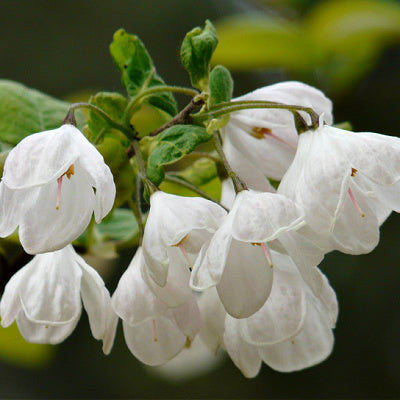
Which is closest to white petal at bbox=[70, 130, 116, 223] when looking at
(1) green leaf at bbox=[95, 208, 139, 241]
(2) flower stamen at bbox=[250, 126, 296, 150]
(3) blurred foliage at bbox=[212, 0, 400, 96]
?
Result: (2) flower stamen at bbox=[250, 126, 296, 150]

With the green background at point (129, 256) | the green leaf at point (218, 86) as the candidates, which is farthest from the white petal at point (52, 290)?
the green background at point (129, 256)

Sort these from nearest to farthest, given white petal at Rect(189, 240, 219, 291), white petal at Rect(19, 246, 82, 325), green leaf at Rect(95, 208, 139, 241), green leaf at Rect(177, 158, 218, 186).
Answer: white petal at Rect(189, 240, 219, 291) → white petal at Rect(19, 246, 82, 325) → green leaf at Rect(177, 158, 218, 186) → green leaf at Rect(95, 208, 139, 241)

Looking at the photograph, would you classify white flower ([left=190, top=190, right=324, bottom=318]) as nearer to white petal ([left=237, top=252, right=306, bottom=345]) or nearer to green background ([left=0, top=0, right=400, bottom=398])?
white petal ([left=237, top=252, right=306, bottom=345])

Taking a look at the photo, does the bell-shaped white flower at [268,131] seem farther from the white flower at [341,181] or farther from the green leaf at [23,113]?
the green leaf at [23,113]

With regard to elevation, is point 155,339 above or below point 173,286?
below

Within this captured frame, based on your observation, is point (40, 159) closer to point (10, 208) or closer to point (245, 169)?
point (10, 208)

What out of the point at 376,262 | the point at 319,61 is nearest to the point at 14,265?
the point at 319,61

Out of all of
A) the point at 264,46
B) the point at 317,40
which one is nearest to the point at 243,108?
the point at 264,46
